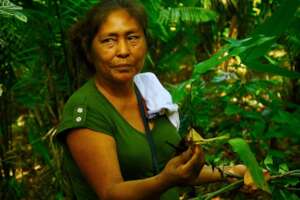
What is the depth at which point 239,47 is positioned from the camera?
3.42 feet

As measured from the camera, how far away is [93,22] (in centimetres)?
158

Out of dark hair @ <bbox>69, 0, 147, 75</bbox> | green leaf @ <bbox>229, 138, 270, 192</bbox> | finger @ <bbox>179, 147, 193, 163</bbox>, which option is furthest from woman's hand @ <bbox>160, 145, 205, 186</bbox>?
dark hair @ <bbox>69, 0, 147, 75</bbox>

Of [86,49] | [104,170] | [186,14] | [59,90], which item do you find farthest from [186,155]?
[186,14]

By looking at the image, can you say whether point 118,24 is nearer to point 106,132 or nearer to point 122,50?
point 122,50

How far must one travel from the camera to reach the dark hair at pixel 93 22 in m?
1.57

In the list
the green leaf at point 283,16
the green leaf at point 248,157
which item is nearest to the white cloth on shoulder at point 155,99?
the green leaf at point 248,157

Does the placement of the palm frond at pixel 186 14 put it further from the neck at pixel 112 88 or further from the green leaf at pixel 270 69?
the green leaf at pixel 270 69

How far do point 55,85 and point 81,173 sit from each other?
1.10 metres

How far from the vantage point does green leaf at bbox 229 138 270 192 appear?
0.97 m

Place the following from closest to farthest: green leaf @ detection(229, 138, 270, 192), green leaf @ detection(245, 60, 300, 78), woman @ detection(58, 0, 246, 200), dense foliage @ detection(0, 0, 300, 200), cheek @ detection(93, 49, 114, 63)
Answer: green leaf @ detection(229, 138, 270, 192)
green leaf @ detection(245, 60, 300, 78)
woman @ detection(58, 0, 246, 200)
cheek @ detection(93, 49, 114, 63)
dense foliage @ detection(0, 0, 300, 200)

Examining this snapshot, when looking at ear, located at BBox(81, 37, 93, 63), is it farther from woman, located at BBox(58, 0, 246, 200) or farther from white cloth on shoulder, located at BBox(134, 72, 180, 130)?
white cloth on shoulder, located at BBox(134, 72, 180, 130)

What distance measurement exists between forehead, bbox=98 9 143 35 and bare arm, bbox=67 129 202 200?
0.31m

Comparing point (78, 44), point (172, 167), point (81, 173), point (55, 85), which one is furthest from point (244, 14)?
point (172, 167)

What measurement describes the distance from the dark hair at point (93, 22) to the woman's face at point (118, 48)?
0.06ft
